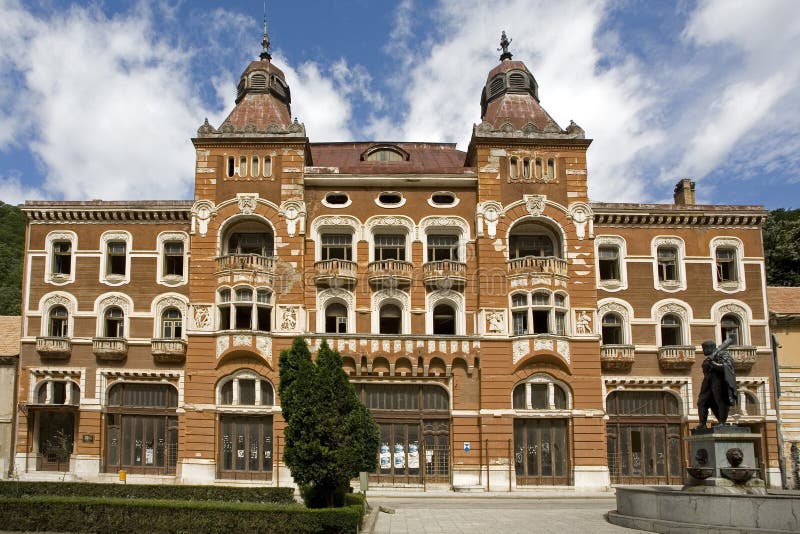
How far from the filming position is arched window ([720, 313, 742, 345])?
42688 millimetres

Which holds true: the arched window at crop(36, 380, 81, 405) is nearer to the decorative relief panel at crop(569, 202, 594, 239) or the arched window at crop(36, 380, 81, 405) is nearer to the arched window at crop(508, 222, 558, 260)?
the arched window at crop(508, 222, 558, 260)

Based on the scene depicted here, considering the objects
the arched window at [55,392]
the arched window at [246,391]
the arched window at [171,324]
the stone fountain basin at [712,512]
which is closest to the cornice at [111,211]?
the arched window at [171,324]

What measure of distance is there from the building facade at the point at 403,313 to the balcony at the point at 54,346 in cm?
11

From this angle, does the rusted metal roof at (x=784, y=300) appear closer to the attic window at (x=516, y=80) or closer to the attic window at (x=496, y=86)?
the attic window at (x=516, y=80)

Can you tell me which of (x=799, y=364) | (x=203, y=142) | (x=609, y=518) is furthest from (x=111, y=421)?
(x=799, y=364)

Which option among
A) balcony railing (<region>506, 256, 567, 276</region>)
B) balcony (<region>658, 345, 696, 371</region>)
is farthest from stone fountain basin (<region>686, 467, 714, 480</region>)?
balcony (<region>658, 345, 696, 371</region>)

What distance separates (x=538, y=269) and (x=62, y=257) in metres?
26.5

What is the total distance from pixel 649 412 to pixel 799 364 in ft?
29.2

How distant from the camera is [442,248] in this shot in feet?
140

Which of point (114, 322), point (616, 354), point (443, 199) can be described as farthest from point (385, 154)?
point (114, 322)

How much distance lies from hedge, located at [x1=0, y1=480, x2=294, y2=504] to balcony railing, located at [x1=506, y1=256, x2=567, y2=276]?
1767cm

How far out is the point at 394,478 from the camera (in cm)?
3956

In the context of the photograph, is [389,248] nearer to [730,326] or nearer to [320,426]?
[730,326]

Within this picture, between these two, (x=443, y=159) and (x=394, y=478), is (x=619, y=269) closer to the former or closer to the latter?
(x=443, y=159)
